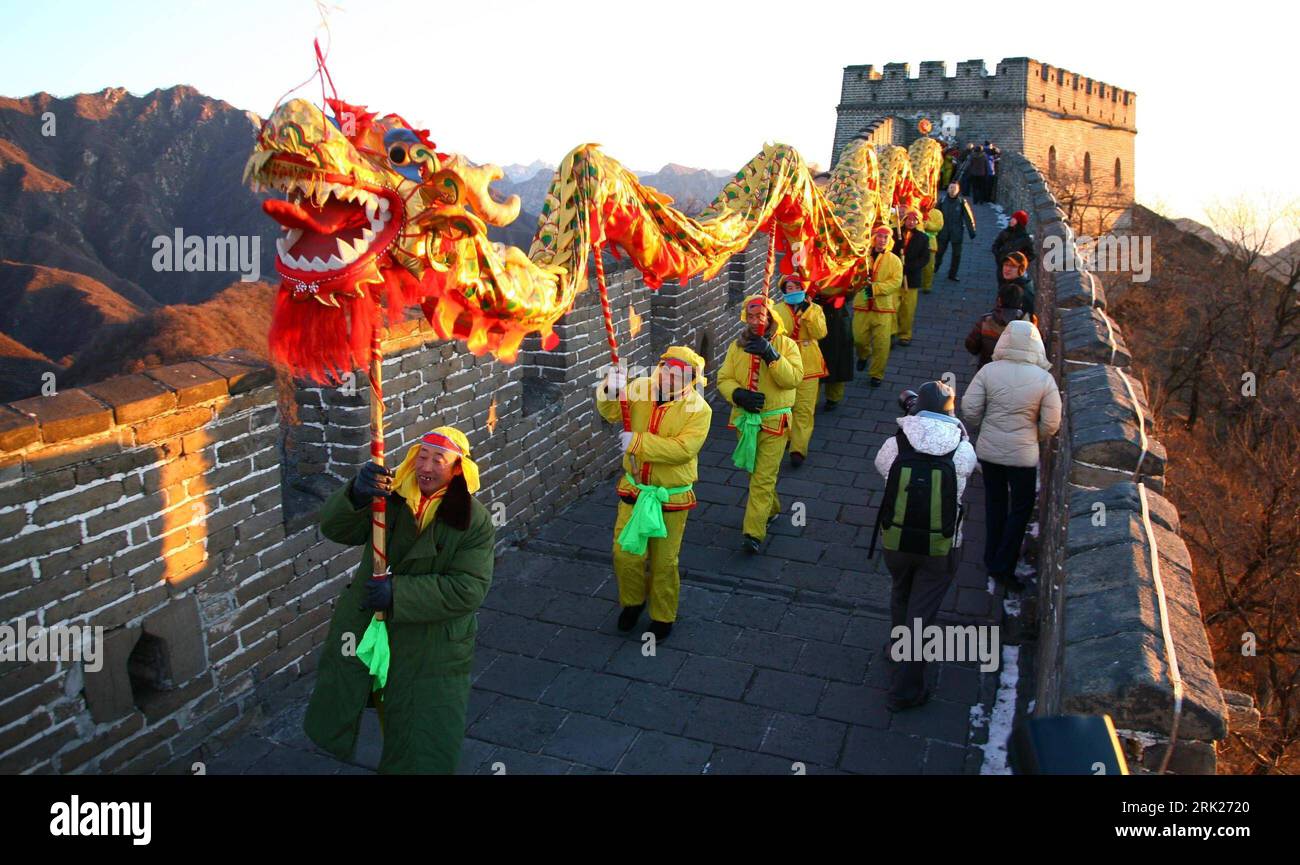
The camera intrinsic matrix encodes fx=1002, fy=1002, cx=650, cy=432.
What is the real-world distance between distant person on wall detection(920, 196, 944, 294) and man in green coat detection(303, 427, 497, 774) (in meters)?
12.2

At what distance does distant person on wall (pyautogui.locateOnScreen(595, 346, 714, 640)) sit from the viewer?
231 inches

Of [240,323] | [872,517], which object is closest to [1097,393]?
[872,517]

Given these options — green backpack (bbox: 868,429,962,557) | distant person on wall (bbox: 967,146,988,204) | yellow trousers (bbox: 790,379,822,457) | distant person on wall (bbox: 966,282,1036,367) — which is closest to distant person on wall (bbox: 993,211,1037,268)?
distant person on wall (bbox: 966,282,1036,367)

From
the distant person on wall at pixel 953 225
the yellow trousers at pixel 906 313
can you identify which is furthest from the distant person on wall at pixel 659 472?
the distant person on wall at pixel 953 225

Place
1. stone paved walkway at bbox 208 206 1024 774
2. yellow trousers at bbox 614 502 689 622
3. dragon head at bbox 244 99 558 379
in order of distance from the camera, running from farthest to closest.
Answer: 1. yellow trousers at bbox 614 502 689 622
2. stone paved walkway at bbox 208 206 1024 774
3. dragon head at bbox 244 99 558 379

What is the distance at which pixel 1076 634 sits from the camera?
3795 millimetres

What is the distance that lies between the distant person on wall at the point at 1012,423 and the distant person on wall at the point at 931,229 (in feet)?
29.6

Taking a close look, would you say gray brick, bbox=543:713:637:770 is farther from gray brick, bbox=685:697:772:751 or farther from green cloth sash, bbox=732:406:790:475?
green cloth sash, bbox=732:406:790:475

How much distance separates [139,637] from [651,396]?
2.99 meters

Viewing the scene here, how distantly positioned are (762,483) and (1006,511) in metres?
1.70

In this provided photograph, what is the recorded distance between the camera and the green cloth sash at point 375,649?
413cm

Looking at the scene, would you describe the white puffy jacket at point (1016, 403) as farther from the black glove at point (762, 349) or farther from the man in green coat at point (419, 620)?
the man in green coat at point (419, 620)

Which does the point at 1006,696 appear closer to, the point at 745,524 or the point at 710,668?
the point at 710,668

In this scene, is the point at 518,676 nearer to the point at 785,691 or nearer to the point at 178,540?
the point at 785,691
